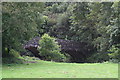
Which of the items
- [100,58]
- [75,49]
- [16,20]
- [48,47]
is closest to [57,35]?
[75,49]

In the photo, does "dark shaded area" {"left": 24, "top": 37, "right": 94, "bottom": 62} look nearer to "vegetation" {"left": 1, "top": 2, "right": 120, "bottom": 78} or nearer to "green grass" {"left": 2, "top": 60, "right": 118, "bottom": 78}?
"vegetation" {"left": 1, "top": 2, "right": 120, "bottom": 78}

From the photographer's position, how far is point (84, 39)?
24.5 meters

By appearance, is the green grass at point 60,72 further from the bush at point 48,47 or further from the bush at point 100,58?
the bush at point 100,58

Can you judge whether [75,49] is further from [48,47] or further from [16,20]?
[16,20]

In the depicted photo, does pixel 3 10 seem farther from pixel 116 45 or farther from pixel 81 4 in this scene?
pixel 81 4

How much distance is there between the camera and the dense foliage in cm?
1215

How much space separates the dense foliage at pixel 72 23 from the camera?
12.1 meters

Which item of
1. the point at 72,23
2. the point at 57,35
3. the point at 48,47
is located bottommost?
the point at 48,47

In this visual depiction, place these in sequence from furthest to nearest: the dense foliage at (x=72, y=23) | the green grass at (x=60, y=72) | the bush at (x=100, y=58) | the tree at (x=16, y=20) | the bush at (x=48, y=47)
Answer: the bush at (x=100, y=58) → the bush at (x=48, y=47) → the dense foliage at (x=72, y=23) → the tree at (x=16, y=20) → the green grass at (x=60, y=72)

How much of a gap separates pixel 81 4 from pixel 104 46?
6067 millimetres

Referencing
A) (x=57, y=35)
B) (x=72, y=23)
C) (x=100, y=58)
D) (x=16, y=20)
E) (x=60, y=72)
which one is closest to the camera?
(x=60, y=72)

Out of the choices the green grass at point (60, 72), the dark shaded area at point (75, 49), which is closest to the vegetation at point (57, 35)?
the green grass at point (60, 72)

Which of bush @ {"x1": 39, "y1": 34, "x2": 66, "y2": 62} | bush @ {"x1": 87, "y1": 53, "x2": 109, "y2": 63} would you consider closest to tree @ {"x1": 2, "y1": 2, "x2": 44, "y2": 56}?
bush @ {"x1": 39, "y1": 34, "x2": 66, "y2": 62}

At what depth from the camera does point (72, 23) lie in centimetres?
2423
